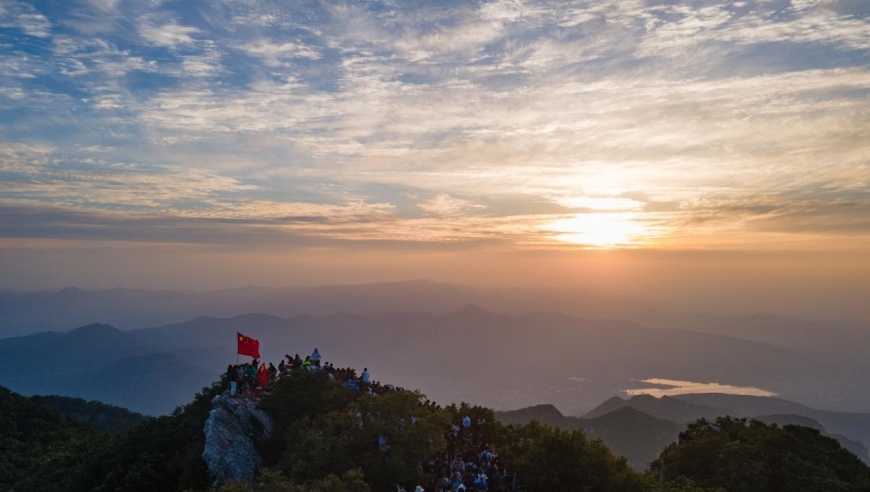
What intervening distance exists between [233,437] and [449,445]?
14607 mm

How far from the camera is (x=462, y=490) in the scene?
1029 inches

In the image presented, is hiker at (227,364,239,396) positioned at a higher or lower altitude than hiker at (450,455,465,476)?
higher

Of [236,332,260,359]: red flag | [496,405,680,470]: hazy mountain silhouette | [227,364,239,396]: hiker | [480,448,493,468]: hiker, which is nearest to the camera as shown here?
[480,448,493,468]: hiker

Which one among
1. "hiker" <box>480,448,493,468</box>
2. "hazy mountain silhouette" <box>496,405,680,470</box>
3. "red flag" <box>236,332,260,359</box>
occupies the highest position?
"red flag" <box>236,332,260,359</box>

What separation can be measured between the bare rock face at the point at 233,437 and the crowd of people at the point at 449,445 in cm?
231

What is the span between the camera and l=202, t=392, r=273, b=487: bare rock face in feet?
97.7

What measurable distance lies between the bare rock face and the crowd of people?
7.59ft

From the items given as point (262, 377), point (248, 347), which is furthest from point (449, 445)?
point (248, 347)

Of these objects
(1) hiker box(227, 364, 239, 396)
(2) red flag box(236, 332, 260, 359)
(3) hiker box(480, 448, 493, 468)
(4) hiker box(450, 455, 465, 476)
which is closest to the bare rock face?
(1) hiker box(227, 364, 239, 396)

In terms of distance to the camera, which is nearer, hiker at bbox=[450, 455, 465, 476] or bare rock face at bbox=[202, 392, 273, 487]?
bare rock face at bbox=[202, 392, 273, 487]

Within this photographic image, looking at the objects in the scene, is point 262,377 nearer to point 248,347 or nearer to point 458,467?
point 248,347

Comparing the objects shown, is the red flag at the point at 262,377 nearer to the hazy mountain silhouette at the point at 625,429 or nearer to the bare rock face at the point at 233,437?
the bare rock face at the point at 233,437

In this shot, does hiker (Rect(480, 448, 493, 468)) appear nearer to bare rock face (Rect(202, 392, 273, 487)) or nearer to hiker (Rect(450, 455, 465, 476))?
hiker (Rect(450, 455, 465, 476))

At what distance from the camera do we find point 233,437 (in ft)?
105
